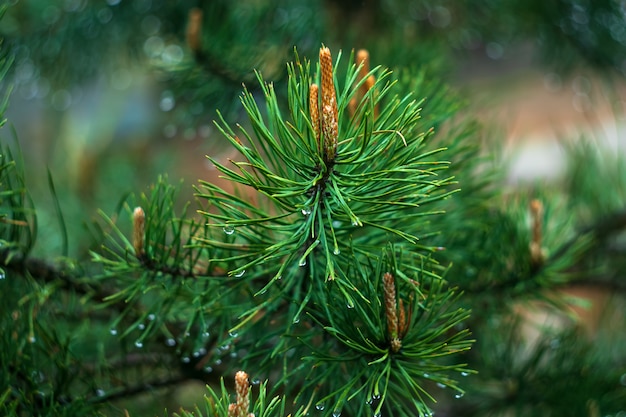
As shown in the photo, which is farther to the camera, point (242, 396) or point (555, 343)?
point (555, 343)

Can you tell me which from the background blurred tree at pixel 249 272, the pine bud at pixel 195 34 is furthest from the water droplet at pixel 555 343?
the pine bud at pixel 195 34

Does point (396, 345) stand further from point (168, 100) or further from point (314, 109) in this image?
point (168, 100)

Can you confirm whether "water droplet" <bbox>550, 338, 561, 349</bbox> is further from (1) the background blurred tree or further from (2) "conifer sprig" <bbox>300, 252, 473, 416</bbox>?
(2) "conifer sprig" <bbox>300, 252, 473, 416</bbox>

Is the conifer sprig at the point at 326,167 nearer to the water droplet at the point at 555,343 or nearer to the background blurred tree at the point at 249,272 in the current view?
the background blurred tree at the point at 249,272

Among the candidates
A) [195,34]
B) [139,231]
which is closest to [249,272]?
[139,231]

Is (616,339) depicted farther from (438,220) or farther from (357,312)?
(357,312)

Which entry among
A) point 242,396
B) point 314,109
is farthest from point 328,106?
point 242,396
